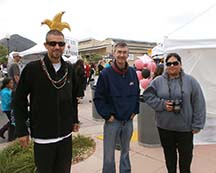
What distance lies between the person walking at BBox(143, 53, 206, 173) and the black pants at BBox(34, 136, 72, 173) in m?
1.19

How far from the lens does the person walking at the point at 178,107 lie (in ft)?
9.57

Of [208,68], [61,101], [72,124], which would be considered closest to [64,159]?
[72,124]

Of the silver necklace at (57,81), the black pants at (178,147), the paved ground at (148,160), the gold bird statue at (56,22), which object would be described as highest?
the gold bird statue at (56,22)

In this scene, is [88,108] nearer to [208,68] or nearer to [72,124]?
[208,68]

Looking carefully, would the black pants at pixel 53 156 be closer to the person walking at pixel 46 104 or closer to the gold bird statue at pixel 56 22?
the person walking at pixel 46 104

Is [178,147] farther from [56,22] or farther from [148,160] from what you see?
[56,22]

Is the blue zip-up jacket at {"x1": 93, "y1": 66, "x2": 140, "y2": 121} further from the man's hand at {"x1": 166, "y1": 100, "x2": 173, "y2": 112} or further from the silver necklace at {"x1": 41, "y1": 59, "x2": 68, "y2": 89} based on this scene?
the silver necklace at {"x1": 41, "y1": 59, "x2": 68, "y2": 89}

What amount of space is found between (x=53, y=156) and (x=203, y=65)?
16.7ft

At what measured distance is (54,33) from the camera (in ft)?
7.83

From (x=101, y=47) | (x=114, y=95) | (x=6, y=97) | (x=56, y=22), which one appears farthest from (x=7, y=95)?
(x=101, y=47)

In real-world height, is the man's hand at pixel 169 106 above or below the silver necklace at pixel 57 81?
below

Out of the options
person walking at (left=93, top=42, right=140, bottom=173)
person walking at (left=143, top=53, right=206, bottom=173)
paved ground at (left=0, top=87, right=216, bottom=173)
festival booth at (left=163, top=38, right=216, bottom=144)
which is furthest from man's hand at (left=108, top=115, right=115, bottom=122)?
festival booth at (left=163, top=38, right=216, bottom=144)

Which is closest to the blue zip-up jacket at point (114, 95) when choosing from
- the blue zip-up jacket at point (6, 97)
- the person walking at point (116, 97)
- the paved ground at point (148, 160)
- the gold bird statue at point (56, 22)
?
the person walking at point (116, 97)

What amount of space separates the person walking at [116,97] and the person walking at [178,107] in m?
0.32
